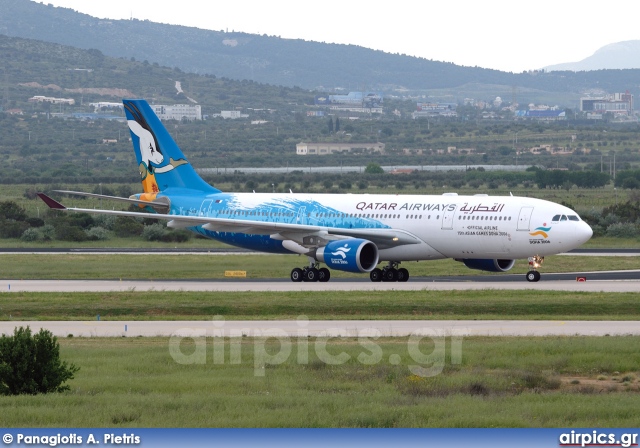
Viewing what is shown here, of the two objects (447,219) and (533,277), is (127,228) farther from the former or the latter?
(533,277)

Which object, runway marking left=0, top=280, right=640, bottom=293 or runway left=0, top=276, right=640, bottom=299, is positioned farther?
runway left=0, top=276, right=640, bottom=299

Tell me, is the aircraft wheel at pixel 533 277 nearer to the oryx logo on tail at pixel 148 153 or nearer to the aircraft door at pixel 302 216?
the aircraft door at pixel 302 216

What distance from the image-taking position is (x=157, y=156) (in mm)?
52969

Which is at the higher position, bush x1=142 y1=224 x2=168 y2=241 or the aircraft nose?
the aircraft nose

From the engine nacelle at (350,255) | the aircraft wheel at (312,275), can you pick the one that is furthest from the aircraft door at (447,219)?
the aircraft wheel at (312,275)

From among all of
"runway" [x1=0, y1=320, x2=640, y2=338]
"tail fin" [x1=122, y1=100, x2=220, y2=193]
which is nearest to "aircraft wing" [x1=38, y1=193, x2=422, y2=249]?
"tail fin" [x1=122, y1=100, x2=220, y2=193]

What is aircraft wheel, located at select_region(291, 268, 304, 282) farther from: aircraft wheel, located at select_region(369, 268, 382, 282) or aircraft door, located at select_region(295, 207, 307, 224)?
aircraft wheel, located at select_region(369, 268, 382, 282)

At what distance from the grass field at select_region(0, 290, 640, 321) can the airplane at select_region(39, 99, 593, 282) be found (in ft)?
20.9

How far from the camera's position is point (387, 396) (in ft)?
64.1

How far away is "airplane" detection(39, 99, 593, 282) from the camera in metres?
44.7

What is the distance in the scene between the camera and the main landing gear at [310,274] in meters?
47.0

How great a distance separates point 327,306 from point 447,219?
11.5m

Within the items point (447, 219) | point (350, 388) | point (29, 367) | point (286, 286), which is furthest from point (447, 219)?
point (29, 367)

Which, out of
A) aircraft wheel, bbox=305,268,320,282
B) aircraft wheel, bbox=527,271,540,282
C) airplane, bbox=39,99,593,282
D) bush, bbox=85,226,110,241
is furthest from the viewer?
bush, bbox=85,226,110,241
